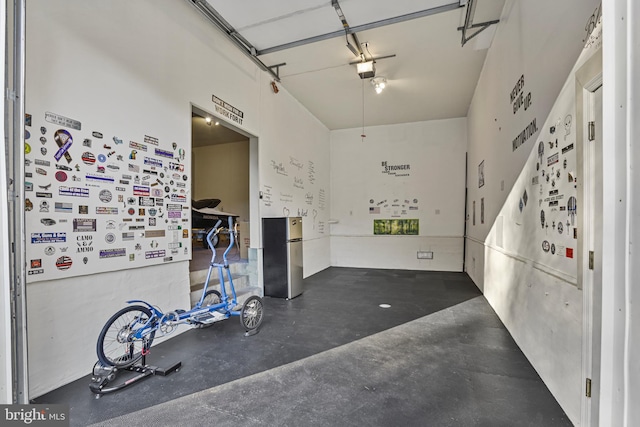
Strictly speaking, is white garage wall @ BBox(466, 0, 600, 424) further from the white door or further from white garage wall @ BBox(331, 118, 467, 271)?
white garage wall @ BBox(331, 118, 467, 271)

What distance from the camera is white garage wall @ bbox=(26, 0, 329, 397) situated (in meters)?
2.03

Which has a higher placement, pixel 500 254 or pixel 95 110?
pixel 95 110

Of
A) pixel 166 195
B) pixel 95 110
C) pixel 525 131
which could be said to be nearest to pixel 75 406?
pixel 166 195

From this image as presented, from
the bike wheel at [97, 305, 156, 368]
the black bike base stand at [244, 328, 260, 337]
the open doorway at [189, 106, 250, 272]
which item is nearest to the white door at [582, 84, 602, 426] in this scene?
the black bike base stand at [244, 328, 260, 337]

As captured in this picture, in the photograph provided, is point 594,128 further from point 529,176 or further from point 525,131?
point 525,131

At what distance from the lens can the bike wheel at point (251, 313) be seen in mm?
3051

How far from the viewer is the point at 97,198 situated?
2.36 metres

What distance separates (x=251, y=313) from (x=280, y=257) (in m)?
1.44

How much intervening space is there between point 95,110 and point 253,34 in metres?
2.24

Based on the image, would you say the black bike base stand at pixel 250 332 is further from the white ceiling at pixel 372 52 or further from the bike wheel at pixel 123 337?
the white ceiling at pixel 372 52

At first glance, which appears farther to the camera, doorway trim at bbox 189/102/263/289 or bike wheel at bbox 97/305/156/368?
doorway trim at bbox 189/102/263/289

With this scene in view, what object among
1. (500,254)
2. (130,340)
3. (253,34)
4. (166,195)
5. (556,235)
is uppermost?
(253,34)

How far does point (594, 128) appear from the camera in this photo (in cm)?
162

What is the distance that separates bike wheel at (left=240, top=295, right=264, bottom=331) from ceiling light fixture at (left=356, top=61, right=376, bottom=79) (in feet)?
11.6
